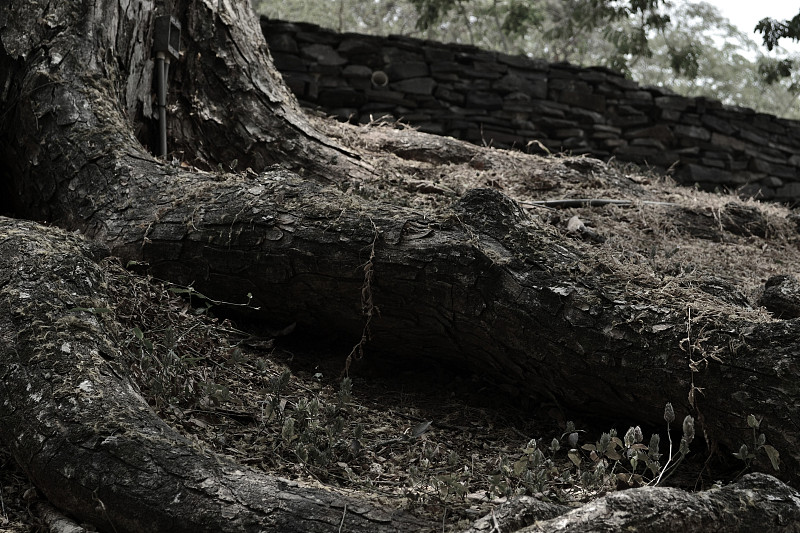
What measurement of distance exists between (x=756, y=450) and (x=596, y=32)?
1802 cm

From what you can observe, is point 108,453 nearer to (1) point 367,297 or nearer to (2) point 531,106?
(1) point 367,297

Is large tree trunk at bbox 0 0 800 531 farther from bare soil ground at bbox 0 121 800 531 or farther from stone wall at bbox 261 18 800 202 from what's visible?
stone wall at bbox 261 18 800 202

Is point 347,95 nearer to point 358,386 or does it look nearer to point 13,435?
point 358,386

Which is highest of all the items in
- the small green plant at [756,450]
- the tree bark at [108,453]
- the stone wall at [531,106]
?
the stone wall at [531,106]

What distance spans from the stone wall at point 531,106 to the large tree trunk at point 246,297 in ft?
11.4

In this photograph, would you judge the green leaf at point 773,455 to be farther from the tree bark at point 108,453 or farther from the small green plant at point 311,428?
the small green plant at point 311,428

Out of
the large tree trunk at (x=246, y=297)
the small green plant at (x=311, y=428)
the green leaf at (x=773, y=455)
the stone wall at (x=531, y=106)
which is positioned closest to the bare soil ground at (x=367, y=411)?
the small green plant at (x=311, y=428)

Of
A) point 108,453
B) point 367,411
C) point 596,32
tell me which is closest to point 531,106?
point 367,411

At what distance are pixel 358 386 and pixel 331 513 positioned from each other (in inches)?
49.4

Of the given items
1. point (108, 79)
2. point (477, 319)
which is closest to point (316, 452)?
point (477, 319)

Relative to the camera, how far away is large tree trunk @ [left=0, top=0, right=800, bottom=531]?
2.06 meters

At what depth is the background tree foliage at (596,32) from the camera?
32.8ft

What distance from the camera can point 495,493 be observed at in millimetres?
2309

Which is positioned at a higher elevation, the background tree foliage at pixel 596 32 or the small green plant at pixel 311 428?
the background tree foliage at pixel 596 32
